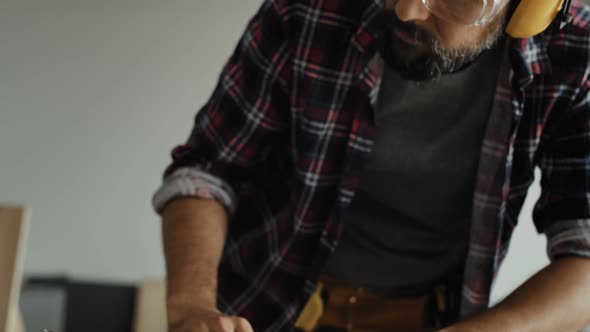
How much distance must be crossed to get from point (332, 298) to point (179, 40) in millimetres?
853

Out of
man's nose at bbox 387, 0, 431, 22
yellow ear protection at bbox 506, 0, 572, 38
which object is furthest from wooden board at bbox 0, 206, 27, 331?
yellow ear protection at bbox 506, 0, 572, 38

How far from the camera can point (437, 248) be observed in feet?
4.02

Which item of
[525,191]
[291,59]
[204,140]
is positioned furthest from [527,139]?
[204,140]

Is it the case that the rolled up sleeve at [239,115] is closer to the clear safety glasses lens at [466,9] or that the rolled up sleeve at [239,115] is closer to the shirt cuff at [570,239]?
the clear safety glasses lens at [466,9]

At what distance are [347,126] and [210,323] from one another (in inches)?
14.6

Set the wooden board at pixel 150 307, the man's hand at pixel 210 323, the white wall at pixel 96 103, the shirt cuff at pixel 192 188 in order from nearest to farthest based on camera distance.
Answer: the man's hand at pixel 210 323
the shirt cuff at pixel 192 188
the white wall at pixel 96 103
the wooden board at pixel 150 307

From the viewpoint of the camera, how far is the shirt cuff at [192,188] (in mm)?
1080

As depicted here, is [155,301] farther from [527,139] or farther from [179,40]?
[527,139]

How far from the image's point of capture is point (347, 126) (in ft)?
3.64

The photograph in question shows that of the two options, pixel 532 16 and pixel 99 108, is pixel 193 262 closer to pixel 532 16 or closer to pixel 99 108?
pixel 532 16

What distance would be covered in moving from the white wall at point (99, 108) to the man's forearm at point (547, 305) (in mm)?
716

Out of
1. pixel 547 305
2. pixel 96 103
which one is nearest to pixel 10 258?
pixel 547 305

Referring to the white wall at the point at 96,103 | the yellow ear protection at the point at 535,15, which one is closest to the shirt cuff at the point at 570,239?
the yellow ear protection at the point at 535,15

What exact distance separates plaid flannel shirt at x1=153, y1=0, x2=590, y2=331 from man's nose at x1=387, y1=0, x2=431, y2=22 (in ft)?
0.44
